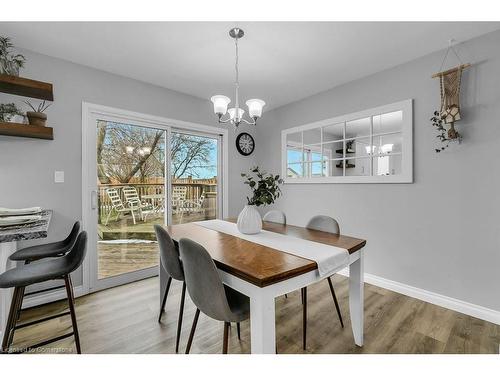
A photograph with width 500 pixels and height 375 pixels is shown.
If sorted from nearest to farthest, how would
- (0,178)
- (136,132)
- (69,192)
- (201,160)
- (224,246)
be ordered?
(224,246) → (0,178) → (69,192) → (136,132) → (201,160)

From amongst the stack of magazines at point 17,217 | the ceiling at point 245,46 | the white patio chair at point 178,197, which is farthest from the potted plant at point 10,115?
the white patio chair at point 178,197

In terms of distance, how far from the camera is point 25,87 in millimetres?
1984

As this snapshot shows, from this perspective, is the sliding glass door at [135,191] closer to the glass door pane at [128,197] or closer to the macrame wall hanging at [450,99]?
the glass door pane at [128,197]

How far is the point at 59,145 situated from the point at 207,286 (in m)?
2.21

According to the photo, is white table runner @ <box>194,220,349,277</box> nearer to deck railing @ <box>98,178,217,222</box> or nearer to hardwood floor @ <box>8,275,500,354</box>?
hardwood floor @ <box>8,275,500,354</box>

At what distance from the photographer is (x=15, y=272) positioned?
4.61 ft

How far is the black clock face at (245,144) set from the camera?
387cm

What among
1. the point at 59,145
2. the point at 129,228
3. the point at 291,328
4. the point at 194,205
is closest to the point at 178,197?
the point at 194,205

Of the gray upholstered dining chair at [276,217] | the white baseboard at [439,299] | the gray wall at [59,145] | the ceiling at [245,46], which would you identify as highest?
the ceiling at [245,46]

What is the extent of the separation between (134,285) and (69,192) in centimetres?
123

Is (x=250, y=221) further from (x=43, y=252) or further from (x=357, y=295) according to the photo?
(x=43, y=252)

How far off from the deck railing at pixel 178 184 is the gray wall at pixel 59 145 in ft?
0.83

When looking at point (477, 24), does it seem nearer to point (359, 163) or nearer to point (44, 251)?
point (359, 163)
